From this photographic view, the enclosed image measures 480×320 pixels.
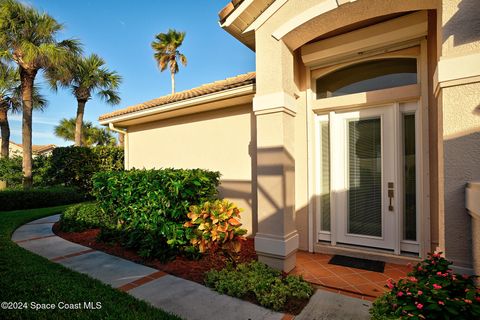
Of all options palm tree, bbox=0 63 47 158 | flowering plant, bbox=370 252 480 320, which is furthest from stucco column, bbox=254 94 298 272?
palm tree, bbox=0 63 47 158

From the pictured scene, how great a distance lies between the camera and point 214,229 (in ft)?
15.0

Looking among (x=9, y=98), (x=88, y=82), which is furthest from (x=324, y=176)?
(x=9, y=98)

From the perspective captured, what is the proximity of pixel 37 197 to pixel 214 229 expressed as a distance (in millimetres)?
11238

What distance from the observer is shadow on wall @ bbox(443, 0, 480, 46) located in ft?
9.11

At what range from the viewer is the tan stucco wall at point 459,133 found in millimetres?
2775

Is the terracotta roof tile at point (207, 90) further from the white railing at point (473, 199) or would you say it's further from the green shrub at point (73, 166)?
the green shrub at point (73, 166)

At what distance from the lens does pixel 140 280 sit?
156 inches

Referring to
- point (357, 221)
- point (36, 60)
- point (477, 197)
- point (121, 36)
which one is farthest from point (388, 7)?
point (36, 60)

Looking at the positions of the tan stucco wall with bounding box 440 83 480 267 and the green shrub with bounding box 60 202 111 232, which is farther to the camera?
the green shrub with bounding box 60 202 111 232

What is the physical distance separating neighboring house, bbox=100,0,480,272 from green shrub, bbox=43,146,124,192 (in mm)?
11385

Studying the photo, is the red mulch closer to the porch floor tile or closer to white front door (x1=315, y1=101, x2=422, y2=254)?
the porch floor tile

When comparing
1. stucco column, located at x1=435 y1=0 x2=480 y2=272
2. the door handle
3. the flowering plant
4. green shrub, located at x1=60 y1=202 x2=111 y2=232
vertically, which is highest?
stucco column, located at x1=435 y1=0 x2=480 y2=272

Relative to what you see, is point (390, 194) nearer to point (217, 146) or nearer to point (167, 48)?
point (217, 146)

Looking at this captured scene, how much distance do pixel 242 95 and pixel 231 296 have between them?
3785 mm
